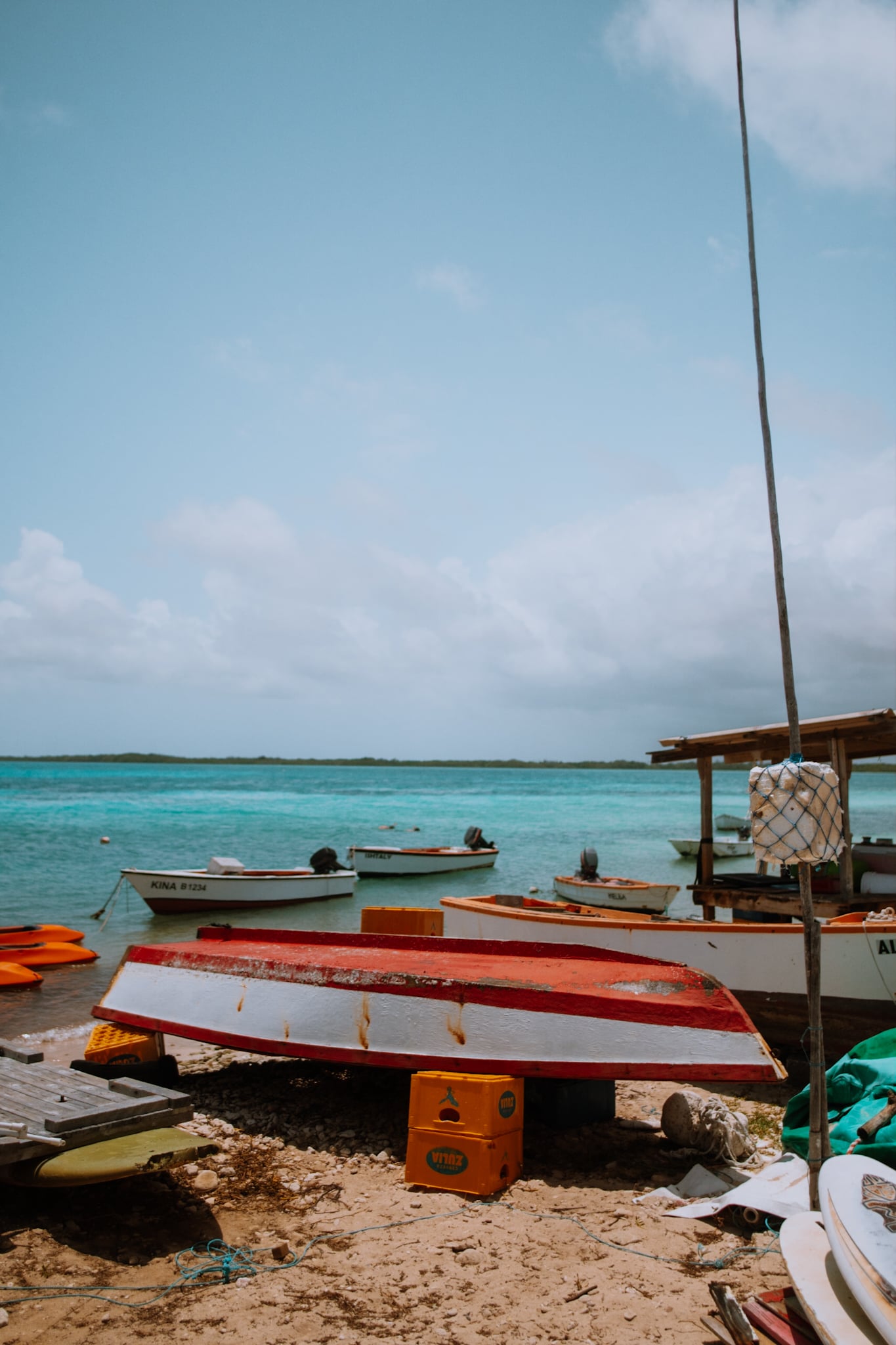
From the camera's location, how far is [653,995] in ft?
22.0

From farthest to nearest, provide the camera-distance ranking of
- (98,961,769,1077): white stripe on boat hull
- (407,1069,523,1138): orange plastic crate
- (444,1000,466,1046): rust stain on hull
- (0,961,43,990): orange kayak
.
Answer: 1. (0,961,43,990): orange kayak
2. (444,1000,466,1046): rust stain on hull
3. (98,961,769,1077): white stripe on boat hull
4. (407,1069,523,1138): orange plastic crate

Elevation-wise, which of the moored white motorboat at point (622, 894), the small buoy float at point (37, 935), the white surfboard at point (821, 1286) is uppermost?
the white surfboard at point (821, 1286)

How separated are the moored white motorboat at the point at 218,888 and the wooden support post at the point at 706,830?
13.5 m

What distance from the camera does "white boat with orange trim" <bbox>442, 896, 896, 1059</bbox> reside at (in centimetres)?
862

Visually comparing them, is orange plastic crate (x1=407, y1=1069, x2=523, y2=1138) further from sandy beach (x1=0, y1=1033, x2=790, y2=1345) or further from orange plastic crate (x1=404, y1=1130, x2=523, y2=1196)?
sandy beach (x1=0, y1=1033, x2=790, y2=1345)

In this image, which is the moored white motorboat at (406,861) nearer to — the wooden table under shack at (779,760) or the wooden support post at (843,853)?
the wooden table under shack at (779,760)

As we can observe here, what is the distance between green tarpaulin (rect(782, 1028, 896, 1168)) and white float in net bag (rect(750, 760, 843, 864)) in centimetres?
195

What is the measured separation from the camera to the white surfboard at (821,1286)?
11.6 feet

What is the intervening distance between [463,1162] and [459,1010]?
1.08 m

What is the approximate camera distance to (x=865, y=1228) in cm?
391

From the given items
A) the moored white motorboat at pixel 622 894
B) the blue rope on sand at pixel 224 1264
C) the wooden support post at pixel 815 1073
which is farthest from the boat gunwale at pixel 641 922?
the moored white motorboat at pixel 622 894

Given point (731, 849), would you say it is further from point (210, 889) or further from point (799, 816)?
point (799, 816)

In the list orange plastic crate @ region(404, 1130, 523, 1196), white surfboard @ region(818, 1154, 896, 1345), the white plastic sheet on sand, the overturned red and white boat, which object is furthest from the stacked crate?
white surfboard @ region(818, 1154, 896, 1345)

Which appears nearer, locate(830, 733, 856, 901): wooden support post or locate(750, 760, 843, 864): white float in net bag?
locate(750, 760, 843, 864): white float in net bag
